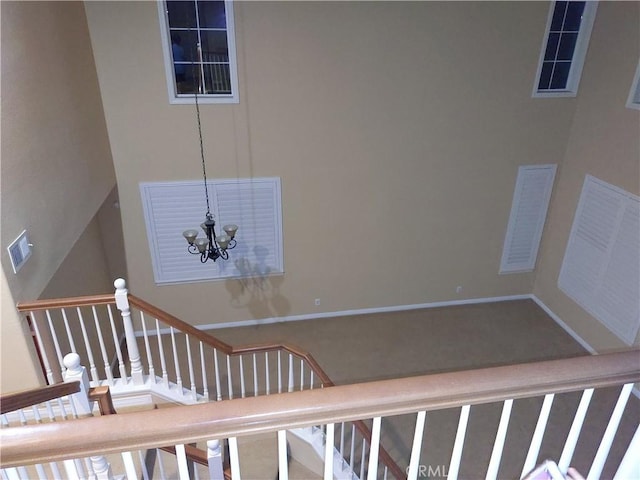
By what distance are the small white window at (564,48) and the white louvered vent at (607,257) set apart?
1.24 m

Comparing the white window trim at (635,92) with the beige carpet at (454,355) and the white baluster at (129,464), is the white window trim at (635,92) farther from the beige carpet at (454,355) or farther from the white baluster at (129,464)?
the white baluster at (129,464)

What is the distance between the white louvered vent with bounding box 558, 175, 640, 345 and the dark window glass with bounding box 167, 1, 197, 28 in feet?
16.8

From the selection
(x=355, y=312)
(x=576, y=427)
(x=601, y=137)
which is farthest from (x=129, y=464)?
(x=601, y=137)

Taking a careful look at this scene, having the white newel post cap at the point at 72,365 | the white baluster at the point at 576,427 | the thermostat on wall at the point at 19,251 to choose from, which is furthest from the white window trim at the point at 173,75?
the white baluster at the point at 576,427

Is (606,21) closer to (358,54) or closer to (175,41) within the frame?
(358,54)

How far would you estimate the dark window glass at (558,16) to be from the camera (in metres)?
5.09

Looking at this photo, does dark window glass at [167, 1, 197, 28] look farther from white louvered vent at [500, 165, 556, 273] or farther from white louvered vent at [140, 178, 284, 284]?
white louvered vent at [500, 165, 556, 273]

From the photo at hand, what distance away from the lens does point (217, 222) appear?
211 inches

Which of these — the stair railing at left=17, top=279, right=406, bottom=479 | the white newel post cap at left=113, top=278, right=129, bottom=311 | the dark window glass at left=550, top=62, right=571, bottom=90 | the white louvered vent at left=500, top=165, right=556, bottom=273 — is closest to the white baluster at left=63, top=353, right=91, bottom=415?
the stair railing at left=17, top=279, right=406, bottom=479

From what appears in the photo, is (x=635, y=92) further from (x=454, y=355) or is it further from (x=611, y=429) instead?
(x=611, y=429)

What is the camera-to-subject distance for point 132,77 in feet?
15.0

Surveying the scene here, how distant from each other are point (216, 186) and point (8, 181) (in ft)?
8.04

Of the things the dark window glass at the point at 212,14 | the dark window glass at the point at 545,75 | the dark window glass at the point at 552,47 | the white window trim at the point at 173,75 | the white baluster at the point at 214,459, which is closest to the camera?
the white baluster at the point at 214,459

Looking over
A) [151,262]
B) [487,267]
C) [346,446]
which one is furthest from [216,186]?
[487,267]
